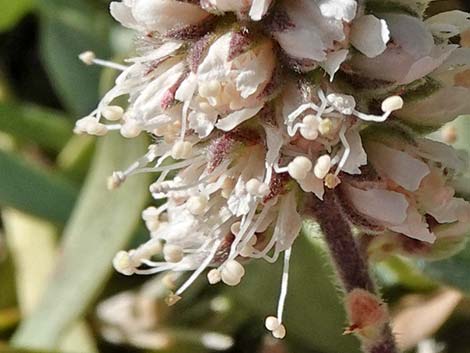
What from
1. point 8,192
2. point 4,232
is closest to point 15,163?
point 8,192

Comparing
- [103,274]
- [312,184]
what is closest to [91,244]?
[103,274]

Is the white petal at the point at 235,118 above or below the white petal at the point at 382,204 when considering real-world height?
above

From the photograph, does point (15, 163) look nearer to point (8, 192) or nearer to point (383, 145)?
point (8, 192)

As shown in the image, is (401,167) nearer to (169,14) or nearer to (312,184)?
(312,184)

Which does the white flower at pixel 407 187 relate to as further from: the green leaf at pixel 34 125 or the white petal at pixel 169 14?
the green leaf at pixel 34 125

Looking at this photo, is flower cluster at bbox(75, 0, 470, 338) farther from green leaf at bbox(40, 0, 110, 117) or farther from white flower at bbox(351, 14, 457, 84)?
green leaf at bbox(40, 0, 110, 117)

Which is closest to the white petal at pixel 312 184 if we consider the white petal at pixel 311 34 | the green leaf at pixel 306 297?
the white petal at pixel 311 34
